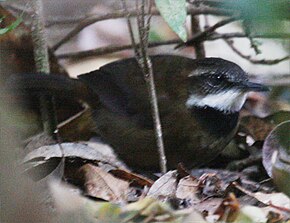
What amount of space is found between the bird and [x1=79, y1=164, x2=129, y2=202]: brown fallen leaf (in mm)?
807

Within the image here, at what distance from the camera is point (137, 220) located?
3199 millimetres

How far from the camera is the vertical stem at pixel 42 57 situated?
475 centimetres

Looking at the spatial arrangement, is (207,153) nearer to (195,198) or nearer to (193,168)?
(193,168)

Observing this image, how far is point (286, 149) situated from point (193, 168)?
85 centimetres

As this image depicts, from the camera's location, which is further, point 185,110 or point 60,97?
point 60,97

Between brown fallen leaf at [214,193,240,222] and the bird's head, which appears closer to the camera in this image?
brown fallen leaf at [214,193,240,222]

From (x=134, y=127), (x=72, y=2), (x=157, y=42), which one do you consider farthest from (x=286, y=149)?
(x=72, y=2)

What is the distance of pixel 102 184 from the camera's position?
4043 mm

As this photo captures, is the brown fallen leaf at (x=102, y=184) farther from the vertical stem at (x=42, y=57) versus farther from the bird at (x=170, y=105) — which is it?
the vertical stem at (x=42, y=57)

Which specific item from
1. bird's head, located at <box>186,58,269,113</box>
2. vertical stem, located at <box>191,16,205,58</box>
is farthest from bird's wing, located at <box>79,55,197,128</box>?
vertical stem, located at <box>191,16,205,58</box>

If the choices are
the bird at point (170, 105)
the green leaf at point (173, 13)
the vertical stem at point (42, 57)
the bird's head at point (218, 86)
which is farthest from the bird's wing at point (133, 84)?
the green leaf at point (173, 13)

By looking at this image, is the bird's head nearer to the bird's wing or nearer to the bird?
the bird

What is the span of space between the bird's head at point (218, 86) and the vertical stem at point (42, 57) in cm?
90

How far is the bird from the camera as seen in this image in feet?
16.1
